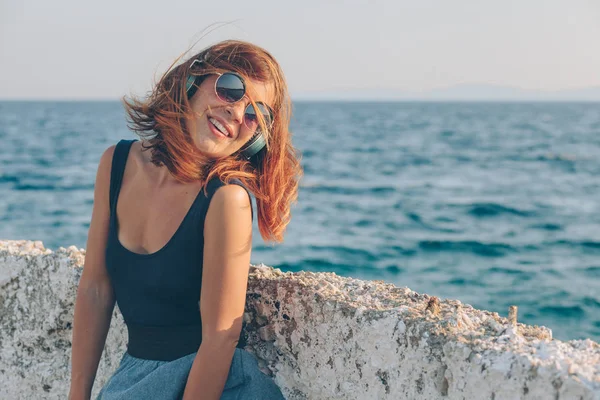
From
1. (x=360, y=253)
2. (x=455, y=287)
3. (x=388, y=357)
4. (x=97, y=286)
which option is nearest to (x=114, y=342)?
(x=97, y=286)

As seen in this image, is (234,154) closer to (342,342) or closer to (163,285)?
(163,285)

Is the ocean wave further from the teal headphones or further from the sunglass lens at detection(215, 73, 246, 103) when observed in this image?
the sunglass lens at detection(215, 73, 246, 103)

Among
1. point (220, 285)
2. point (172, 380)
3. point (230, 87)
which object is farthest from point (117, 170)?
point (172, 380)

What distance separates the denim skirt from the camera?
2.07 meters

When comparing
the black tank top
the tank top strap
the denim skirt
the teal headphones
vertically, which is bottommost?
the denim skirt

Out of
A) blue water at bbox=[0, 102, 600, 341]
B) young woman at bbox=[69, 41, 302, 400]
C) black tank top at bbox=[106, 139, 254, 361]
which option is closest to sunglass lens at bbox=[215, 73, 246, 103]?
young woman at bbox=[69, 41, 302, 400]

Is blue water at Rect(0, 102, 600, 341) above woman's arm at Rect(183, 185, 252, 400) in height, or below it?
below

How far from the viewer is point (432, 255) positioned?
14.4 m

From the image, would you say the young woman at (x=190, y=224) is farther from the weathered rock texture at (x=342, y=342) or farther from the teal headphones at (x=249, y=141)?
the weathered rock texture at (x=342, y=342)

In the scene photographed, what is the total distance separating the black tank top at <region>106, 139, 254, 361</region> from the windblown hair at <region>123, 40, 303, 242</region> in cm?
11

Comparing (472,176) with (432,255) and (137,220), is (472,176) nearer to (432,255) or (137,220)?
(432,255)

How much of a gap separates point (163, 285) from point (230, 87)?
0.65 metres

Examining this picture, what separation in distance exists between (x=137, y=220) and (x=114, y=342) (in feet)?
2.23

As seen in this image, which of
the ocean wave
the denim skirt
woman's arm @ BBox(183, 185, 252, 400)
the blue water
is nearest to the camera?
woman's arm @ BBox(183, 185, 252, 400)
